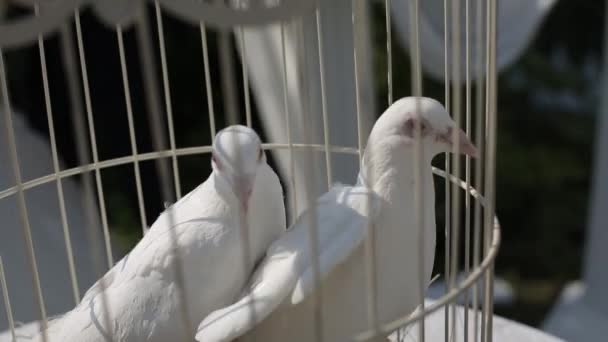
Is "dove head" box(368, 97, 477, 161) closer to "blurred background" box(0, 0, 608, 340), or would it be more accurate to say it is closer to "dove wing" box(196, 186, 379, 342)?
"dove wing" box(196, 186, 379, 342)

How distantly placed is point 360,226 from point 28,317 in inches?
25.2

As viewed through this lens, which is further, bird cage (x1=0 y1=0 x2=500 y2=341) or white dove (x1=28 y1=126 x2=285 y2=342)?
white dove (x1=28 y1=126 x2=285 y2=342)

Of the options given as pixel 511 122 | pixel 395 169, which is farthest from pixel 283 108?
pixel 511 122

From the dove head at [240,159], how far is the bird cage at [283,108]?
0.05 metres

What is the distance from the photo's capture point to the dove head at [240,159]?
582 mm

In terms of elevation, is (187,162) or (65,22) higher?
(65,22)

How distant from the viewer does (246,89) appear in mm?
726

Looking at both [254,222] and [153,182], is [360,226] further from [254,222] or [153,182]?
[153,182]

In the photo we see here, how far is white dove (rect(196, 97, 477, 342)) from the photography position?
563mm

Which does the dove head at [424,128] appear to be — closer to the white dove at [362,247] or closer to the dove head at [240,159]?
the white dove at [362,247]

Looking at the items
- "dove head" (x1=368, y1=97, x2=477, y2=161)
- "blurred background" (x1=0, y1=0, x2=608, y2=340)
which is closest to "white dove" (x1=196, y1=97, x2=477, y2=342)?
"dove head" (x1=368, y1=97, x2=477, y2=161)

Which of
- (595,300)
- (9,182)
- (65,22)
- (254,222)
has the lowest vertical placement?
(595,300)

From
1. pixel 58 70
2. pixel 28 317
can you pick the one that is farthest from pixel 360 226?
pixel 58 70

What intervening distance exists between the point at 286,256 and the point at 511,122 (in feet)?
5.53
